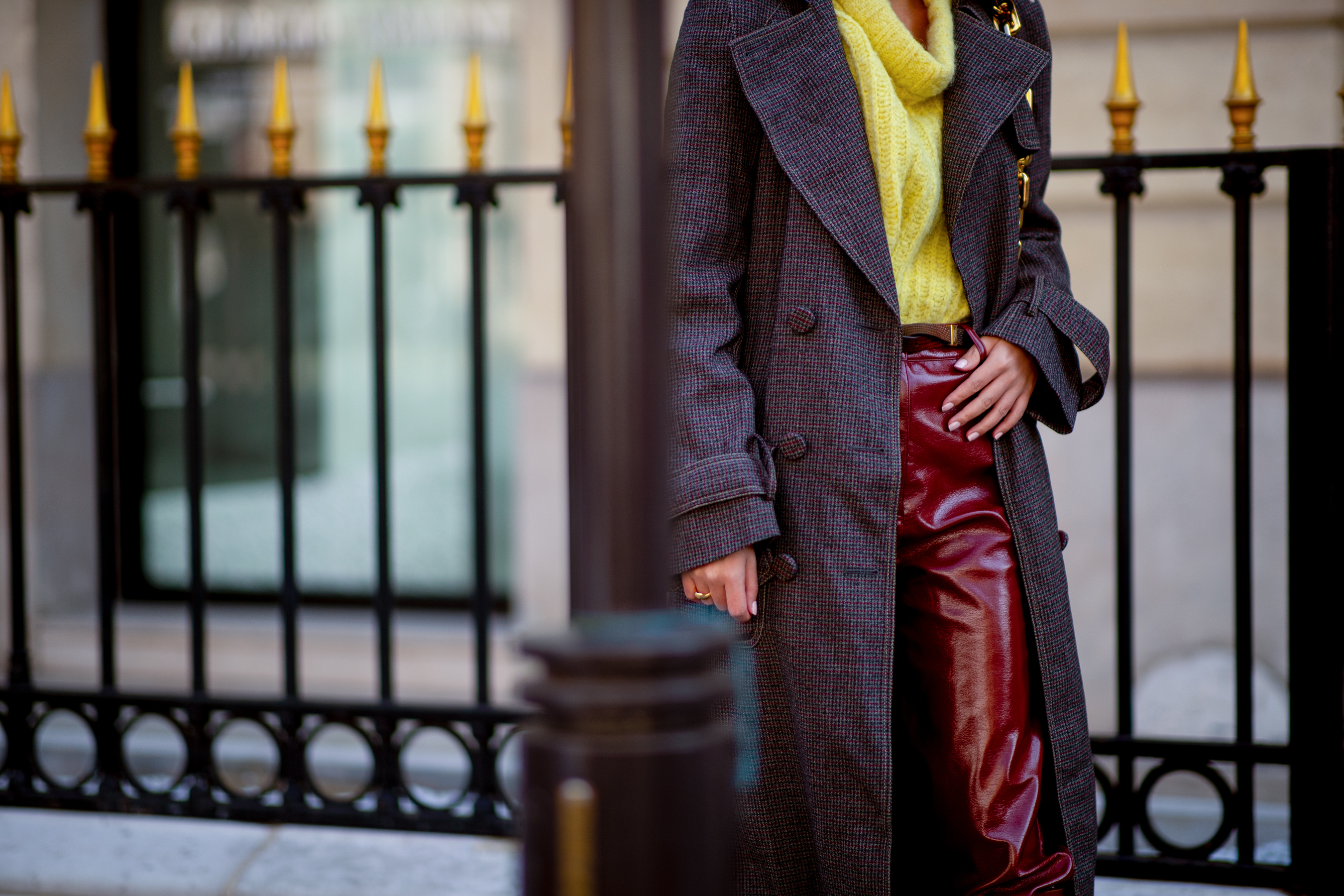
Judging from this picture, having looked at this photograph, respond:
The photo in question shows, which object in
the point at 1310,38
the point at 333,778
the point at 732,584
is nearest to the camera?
the point at 732,584

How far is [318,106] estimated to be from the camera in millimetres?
5391

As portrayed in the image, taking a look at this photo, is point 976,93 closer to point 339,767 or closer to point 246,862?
point 246,862

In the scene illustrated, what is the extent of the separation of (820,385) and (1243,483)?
1213 mm

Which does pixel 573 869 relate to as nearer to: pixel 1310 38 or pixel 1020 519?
pixel 1020 519

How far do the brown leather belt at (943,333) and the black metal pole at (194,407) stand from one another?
174cm

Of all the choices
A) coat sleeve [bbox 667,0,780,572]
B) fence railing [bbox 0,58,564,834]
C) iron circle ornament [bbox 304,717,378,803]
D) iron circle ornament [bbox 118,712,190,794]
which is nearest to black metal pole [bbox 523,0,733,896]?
coat sleeve [bbox 667,0,780,572]

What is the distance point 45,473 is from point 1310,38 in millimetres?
4905

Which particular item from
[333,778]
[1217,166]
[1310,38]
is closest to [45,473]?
[333,778]

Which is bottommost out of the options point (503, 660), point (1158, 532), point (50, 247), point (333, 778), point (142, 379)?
point (333, 778)

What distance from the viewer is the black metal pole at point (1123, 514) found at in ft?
8.23

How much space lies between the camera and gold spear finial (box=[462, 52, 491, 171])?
2.66 meters

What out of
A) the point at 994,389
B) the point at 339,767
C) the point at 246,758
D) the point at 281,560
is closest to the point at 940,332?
the point at 994,389

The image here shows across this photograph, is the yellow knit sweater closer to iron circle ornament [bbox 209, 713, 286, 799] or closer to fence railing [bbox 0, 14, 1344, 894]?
fence railing [bbox 0, 14, 1344, 894]

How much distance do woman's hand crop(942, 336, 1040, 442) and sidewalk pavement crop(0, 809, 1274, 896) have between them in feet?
4.23
